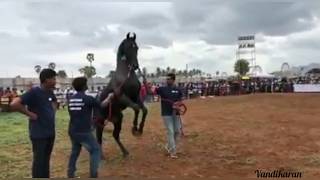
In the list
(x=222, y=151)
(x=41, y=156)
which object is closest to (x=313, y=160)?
(x=222, y=151)

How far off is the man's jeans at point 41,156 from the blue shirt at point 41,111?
94 millimetres

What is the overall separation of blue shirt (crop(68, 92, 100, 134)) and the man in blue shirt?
691mm

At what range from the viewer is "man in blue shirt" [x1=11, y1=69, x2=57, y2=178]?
26.0ft

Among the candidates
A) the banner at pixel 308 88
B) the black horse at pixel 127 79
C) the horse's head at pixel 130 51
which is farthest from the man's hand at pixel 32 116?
the banner at pixel 308 88

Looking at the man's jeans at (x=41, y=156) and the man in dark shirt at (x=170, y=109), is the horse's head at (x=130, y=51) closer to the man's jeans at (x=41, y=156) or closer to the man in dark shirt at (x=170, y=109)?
the man in dark shirt at (x=170, y=109)

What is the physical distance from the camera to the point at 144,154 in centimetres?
1328

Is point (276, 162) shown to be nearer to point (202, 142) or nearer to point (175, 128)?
point (175, 128)

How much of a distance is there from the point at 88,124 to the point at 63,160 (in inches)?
156

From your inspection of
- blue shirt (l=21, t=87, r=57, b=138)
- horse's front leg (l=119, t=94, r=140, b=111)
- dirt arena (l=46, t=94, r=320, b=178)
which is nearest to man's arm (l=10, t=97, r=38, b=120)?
blue shirt (l=21, t=87, r=57, b=138)

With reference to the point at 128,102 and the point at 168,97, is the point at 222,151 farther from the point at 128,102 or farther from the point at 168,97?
the point at 128,102

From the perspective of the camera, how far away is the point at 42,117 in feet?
26.3

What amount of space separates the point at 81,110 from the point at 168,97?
3830 mm

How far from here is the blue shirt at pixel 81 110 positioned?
8.79 metres

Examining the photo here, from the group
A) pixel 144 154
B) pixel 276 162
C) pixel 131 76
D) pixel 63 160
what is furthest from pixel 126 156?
pixel 276 162
